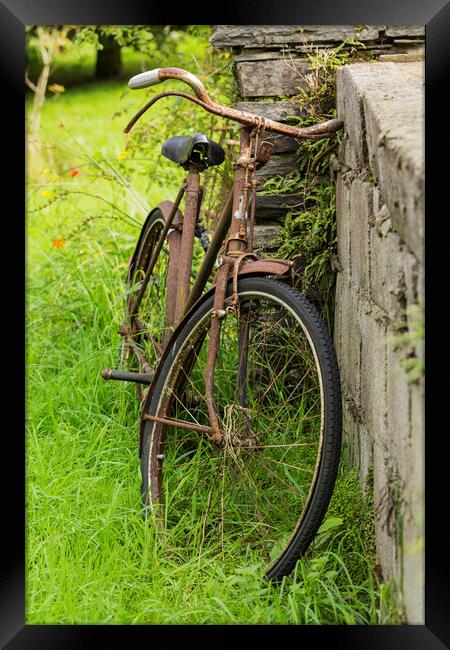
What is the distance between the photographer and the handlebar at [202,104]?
2.65 metres

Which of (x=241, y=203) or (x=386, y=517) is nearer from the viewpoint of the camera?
(x=386, y=517)

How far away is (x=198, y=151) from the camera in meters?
3.17

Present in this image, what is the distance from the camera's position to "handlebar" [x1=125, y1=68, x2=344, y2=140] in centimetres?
265

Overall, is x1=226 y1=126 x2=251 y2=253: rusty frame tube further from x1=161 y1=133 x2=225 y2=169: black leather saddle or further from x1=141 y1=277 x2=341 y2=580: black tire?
x1=161 y1=133 x2=225 y2=169: black leather saddle

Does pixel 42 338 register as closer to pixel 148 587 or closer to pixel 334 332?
pixel 334 332

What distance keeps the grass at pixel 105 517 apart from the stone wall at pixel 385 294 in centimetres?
15

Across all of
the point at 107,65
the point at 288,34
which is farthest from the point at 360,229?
the point at 107,65

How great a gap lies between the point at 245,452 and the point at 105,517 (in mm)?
498

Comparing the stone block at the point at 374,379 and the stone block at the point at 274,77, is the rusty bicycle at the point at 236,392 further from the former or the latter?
the stone block at the point at 274,77

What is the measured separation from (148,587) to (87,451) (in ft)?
2.61

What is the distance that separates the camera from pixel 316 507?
8.09ft

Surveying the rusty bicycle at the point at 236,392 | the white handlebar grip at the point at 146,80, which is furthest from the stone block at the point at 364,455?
the white handlebar grip at the point at 146,80

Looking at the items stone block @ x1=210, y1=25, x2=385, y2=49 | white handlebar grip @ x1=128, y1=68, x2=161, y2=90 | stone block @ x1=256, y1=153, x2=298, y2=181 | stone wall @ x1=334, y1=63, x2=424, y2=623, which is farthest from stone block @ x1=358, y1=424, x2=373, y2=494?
stone block @ x1=210, y1=25, x2=385, y2=49

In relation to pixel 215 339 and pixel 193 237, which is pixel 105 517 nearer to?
pixel 215 339
